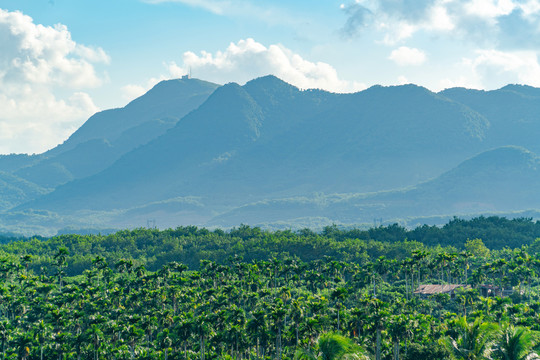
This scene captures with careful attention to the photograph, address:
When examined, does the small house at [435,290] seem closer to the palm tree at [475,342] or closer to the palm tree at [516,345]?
the palm tree at [475,342]

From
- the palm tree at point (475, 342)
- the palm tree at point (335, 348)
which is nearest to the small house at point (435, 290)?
the palm tree at point (335, 348)

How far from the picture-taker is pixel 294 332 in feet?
390

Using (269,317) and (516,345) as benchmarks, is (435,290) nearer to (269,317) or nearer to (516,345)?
(269,317)

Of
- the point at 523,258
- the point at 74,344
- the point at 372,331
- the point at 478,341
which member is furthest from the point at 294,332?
the point at 523,258

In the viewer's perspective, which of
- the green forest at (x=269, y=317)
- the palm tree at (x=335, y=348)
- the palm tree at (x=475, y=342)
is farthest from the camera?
the green forest at (x=269, y=317)

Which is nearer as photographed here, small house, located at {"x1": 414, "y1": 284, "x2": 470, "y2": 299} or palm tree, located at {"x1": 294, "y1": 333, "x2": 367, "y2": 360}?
palm tree, located at {"x1": 294, "y1": 333, "x2": 367, "y2": 360}

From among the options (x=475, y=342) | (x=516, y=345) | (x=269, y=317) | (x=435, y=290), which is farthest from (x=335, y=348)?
(x=435, y=290)

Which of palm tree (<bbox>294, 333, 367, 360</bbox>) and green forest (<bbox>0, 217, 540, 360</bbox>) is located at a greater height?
palm tree (<bbox>294, 333, 367, 360</bbox>)

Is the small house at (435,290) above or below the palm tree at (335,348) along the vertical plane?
below

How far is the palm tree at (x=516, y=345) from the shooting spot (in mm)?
58219

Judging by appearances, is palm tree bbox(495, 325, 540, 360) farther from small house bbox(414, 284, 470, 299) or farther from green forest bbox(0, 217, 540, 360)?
small house bbox(414, 284, 470, 299)

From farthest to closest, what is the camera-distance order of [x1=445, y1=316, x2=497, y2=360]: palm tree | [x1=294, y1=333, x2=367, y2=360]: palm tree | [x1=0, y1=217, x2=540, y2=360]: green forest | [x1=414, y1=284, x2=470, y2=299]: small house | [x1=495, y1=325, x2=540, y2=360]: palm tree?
Answer: 1. [x1=414, y1=284, x2=470, y2=299]: small house
2. [x1=0, y1=217, x2=540, y2=360]: green forest
3. [x1=294, y1=333, x2=367, y2=360]: palm tree
4. [x1=445, y1=316, x2=497, y2=360]: palm tree
5. [x1=495, y1=325, x2=540, y2=360]: palm tree

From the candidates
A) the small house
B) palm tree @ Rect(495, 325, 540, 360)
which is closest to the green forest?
palm tree @ Rect(495, 325, 540, 360)

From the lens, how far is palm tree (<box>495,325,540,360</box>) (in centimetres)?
5822
